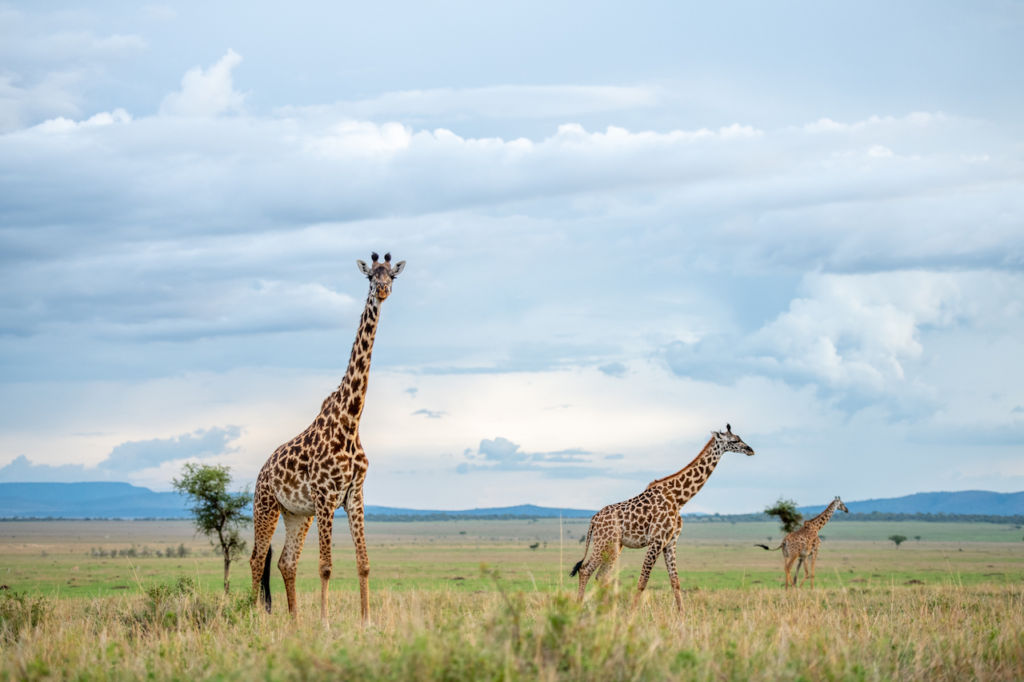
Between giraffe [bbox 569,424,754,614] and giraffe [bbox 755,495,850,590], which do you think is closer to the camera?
giraffe [bbox 569,424,754,614]

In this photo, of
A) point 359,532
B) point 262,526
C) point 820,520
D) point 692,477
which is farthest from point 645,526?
point 820,520

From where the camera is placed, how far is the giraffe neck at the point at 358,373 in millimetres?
14594

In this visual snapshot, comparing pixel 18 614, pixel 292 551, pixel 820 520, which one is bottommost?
pixel 18 614

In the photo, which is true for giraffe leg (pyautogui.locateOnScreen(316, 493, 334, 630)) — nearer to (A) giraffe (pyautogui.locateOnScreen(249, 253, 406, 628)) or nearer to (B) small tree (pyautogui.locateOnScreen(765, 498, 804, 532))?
(A) giraffe (pyautogui.locateOnScreen(249, 253, 406, 628))

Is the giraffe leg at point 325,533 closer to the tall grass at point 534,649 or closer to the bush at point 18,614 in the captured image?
the tall grass at point 534,649

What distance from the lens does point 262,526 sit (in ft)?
48.8

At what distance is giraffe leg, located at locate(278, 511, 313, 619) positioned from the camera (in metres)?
14.4

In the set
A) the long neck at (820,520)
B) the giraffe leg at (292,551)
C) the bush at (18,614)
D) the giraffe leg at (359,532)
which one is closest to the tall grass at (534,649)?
the giraffe leg at (292,551)

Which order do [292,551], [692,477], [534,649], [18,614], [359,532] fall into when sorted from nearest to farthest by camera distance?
[534,649]
[359,532]
[292,551]
[18,614]
[692,477]

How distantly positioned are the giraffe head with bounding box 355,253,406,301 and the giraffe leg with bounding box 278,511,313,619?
3.44m

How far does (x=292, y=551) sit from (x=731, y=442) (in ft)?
28.5

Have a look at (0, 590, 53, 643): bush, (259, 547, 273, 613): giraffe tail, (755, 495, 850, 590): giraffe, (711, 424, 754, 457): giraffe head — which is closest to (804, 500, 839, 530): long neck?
(755, 495, 850, 590): giraffe

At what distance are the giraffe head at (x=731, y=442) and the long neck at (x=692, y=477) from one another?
10 cm

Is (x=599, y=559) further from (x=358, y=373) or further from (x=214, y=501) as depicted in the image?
(x=214, y=501)
